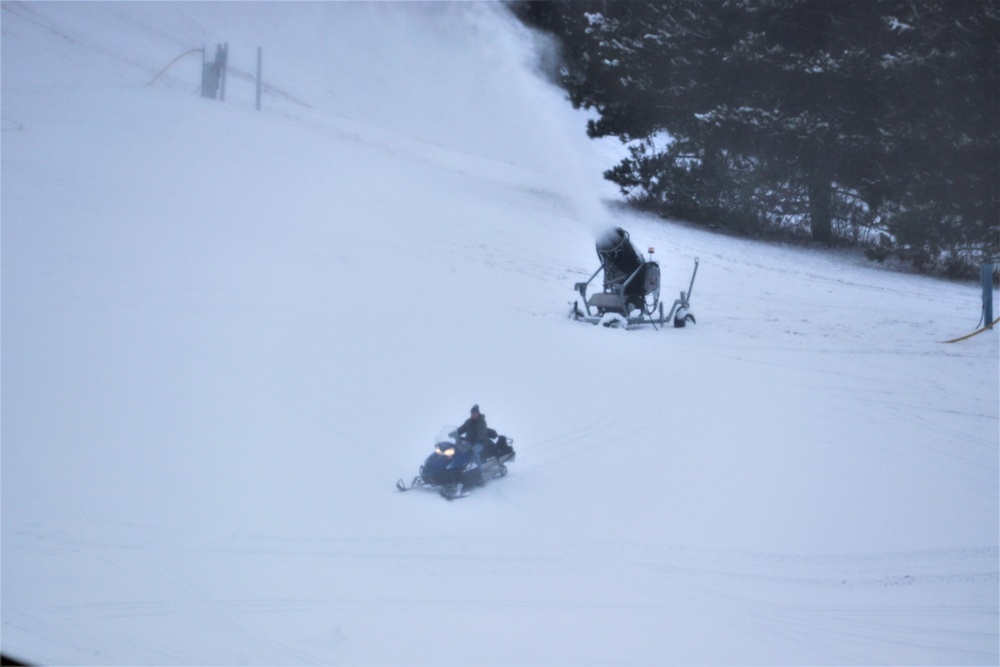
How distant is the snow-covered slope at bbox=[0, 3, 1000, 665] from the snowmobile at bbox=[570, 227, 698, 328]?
0.54 meters

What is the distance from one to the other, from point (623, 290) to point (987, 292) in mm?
6876

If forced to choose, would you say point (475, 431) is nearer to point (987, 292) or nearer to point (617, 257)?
point (617, 257)

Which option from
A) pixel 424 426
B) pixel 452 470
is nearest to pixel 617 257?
pixel 424 426

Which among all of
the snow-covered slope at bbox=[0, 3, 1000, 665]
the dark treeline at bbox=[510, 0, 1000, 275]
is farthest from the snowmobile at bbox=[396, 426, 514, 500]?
the dark treeline at bbox=[510, 0, 1000, 275]

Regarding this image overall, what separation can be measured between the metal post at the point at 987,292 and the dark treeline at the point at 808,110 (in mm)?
3717

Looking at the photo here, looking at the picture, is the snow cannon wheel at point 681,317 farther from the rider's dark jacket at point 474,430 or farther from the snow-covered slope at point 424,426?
the rider's dark jacket at point 474,430

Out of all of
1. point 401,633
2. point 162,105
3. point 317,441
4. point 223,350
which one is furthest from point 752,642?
point 162,105

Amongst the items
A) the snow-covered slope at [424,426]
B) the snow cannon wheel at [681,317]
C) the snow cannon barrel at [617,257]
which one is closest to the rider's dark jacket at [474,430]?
the snow-covered slope at [424,426]

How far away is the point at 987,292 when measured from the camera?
16.1 metres

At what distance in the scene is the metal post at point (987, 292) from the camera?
15.7 metres

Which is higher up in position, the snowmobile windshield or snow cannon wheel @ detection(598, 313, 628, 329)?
snow cannon wheel @ detection(598, 313, 628, 329)

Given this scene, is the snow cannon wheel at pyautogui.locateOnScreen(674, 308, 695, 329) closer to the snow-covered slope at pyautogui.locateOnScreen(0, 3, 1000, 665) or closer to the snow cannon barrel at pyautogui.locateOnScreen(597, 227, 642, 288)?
the snow-covered slope at pyautogui.locateOnScreen(0, 3, 1000, 665)

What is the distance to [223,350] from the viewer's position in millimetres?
12445

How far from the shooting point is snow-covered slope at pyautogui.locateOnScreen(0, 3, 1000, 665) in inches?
255
